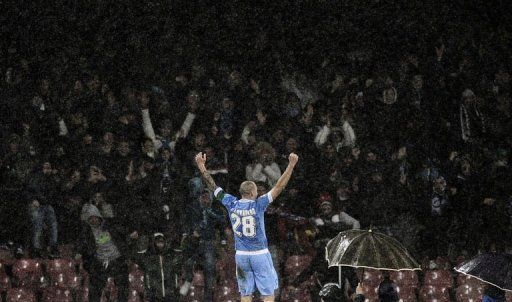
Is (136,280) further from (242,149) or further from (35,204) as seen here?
(242,149)

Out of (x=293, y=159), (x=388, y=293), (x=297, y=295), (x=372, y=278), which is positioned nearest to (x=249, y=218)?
(x=293, y=159)

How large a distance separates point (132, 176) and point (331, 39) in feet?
19.4

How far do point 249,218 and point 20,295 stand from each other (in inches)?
202

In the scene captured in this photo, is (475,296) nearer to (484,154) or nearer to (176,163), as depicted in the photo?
(484,154)

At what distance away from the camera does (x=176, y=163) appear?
1518cm

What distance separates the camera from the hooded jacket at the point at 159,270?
13836mm

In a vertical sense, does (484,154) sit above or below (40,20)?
below

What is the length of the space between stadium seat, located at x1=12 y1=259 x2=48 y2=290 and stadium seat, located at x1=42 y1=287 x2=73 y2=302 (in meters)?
0.13

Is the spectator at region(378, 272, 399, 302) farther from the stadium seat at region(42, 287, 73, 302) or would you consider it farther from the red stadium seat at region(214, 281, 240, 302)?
the stadium seat at region(42, 287, 73, 302)

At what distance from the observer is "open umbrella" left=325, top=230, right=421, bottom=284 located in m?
9.23

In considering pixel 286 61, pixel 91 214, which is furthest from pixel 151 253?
pixel 286 61

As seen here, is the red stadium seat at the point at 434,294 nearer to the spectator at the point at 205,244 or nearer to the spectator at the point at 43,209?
the spectator at the point at 205,244

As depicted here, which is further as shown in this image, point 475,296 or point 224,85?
point 224,85

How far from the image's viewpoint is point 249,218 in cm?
1055
